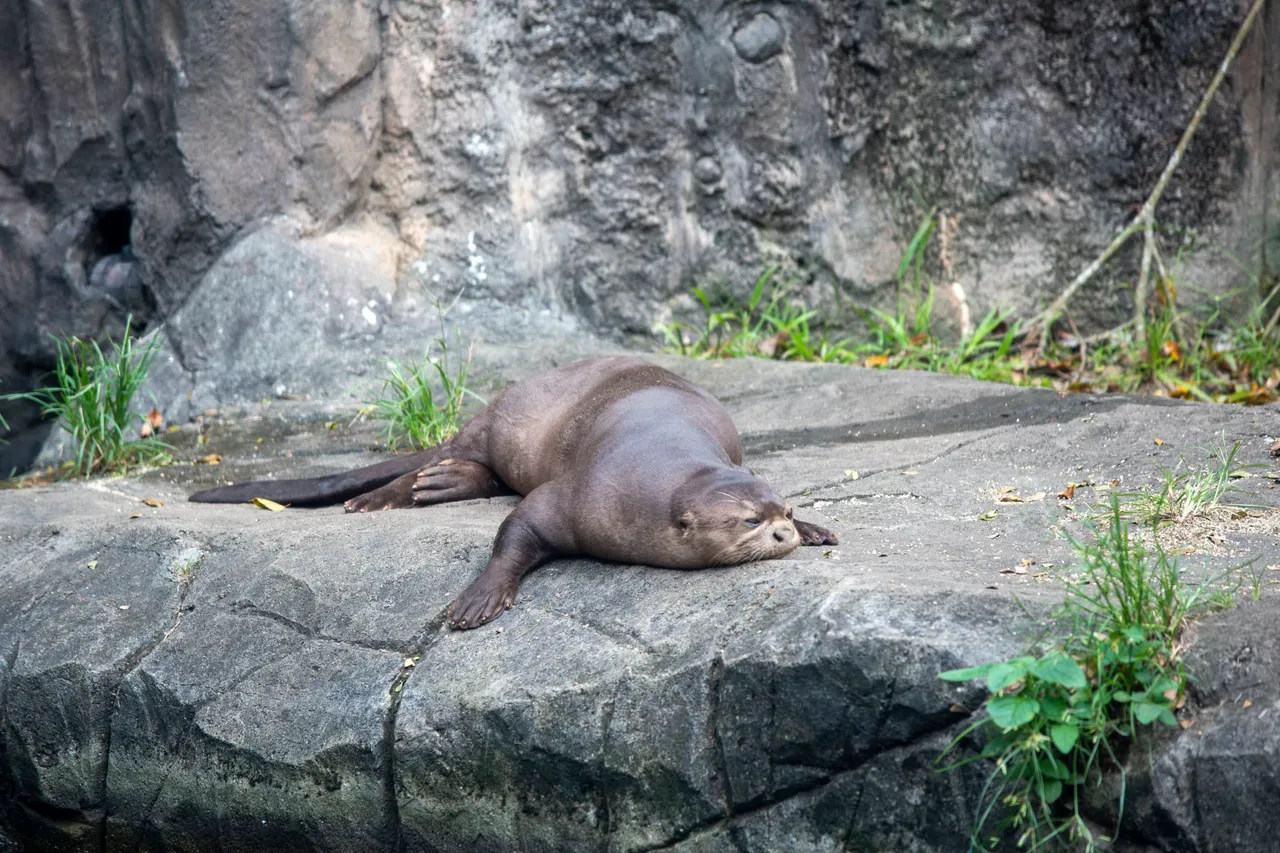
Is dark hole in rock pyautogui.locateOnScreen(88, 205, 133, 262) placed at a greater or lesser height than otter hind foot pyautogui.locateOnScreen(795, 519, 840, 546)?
greater

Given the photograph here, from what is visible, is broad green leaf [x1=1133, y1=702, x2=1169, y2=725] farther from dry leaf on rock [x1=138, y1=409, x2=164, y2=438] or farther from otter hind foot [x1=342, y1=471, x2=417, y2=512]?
dry leaf on rock [x1=138, y1=409, x2=164, y2=438]

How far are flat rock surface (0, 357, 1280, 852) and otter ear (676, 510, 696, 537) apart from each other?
0.12 meters

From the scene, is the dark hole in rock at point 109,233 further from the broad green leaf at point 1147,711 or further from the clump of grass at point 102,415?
the broad green leaf at point 1147,711

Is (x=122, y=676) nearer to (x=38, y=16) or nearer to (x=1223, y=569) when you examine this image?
(x=1223, y=569)

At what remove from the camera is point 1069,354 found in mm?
7676

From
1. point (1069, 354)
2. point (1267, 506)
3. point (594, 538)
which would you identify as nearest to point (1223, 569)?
point (1267, 506)

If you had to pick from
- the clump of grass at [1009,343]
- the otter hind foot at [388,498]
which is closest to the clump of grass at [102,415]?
the otter hind foot at [388,498]

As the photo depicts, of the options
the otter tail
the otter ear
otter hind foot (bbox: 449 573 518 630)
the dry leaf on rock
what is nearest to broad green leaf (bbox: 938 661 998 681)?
the otter ear

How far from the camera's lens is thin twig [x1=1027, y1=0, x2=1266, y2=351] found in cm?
737

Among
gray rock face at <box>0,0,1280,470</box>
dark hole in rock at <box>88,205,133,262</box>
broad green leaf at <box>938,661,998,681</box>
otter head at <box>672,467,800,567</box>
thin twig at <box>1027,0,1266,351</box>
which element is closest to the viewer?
broad green leaf at <box>938,661,998,681</box>

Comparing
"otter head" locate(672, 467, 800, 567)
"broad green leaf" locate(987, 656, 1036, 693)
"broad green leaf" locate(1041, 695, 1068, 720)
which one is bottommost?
"broad green leaf" locate(1041, 695, 1068, 720)

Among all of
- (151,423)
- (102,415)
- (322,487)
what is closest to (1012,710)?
(322,487)

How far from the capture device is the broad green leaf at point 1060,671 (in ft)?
9.22

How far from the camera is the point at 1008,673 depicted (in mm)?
2844
